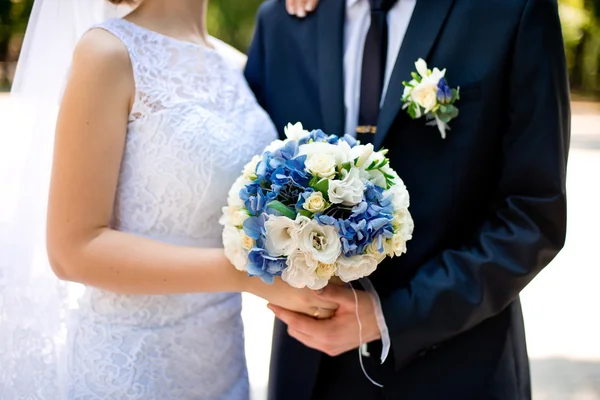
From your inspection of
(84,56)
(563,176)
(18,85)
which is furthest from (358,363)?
(18,85)

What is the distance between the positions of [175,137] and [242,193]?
17.0 inches

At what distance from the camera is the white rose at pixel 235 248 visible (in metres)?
1.91

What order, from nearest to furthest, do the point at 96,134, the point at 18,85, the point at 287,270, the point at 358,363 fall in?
the point at 287,270 → the point at 96,134 → the point at 358,363 → the point at 18,85

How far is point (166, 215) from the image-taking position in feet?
7.32

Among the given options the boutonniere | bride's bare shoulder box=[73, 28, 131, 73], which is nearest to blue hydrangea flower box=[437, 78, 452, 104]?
the boutonniere

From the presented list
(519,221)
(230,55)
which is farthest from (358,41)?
(519,221)

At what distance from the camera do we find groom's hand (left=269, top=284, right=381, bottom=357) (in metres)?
2.12

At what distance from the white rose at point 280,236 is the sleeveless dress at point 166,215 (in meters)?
0.51

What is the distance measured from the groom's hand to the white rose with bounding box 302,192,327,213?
40 cm

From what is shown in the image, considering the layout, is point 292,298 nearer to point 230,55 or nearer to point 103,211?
point 103,211

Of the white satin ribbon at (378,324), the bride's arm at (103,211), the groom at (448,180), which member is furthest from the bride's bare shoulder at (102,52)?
the white satin ribbon at (378,324)

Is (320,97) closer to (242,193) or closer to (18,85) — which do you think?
(242,193)

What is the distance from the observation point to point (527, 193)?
2195 mm

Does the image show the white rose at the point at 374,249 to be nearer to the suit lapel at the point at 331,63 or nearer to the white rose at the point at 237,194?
the white rose at the point at 237,194
